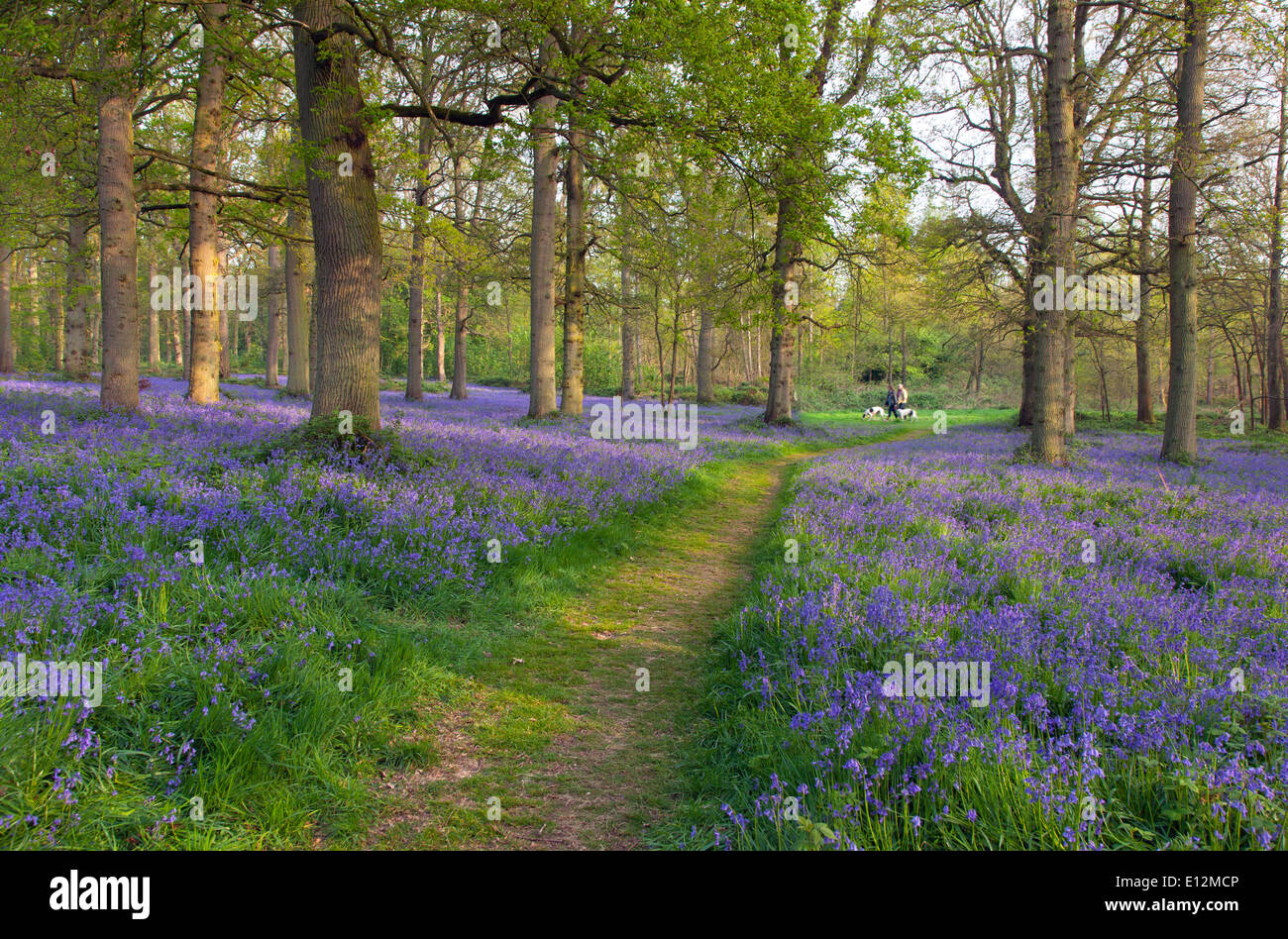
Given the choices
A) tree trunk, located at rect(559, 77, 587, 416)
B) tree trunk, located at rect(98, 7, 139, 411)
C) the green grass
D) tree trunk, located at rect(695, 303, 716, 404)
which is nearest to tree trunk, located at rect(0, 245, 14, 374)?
tree trunk, located at rect(98, 7, 139, 411)

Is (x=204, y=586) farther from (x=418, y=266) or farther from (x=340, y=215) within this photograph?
(x=418, y=266)

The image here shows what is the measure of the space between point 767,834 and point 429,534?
4465 millimetres

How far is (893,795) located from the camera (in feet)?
8.92

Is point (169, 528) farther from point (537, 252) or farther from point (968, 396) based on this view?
point (968, 396)

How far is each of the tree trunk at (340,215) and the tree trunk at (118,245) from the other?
4.29 m

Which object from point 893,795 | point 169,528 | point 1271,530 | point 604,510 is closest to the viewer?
point 893,795

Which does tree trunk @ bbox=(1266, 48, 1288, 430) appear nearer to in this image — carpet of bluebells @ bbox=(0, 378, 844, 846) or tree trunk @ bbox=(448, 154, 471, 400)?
carpet of bluebells @ bbox=(0, 378, 844, 846)

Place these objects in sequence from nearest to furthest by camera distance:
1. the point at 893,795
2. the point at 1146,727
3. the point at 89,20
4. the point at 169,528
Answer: the point at 893,795, the point at 1146,727, the point at 169,528, the point at 89,20

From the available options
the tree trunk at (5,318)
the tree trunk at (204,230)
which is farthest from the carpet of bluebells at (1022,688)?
the tree trunk at (5,318)

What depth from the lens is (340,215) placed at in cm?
861

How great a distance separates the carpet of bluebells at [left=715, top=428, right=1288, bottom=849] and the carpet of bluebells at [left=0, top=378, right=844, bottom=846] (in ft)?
7.83

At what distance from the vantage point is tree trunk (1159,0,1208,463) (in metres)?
12.4

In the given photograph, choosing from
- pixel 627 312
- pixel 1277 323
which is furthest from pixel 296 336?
pixel 1277 323
